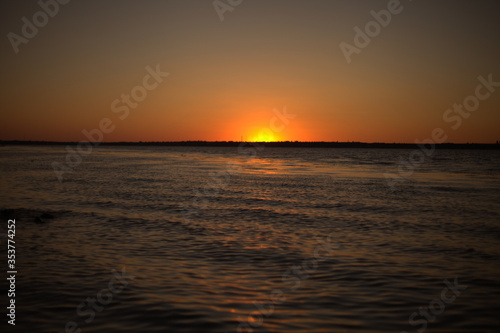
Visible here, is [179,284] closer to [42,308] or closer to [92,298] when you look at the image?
[92,298]

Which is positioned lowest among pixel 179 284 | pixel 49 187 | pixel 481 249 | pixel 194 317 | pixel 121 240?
pixel 194 317

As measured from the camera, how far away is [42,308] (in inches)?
313

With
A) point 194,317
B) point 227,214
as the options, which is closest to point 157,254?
point 194,317

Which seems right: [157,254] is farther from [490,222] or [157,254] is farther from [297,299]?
[490,222]

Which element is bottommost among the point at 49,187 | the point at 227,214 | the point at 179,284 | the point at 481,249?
the point at 179,284

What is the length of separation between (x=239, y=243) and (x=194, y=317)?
6.17 meters

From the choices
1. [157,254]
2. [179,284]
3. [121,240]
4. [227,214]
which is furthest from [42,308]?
[227,214]

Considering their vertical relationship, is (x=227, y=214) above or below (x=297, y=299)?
above

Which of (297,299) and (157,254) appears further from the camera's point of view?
(157,254)

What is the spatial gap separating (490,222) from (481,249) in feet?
20.0

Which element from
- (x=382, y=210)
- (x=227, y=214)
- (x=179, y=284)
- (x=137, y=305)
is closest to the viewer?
(x=137, y=305)

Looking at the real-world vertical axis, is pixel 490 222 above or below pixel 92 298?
above

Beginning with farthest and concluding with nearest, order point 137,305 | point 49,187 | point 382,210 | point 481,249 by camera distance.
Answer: point 49,187, point 382,210, point 481,249, point 137,305

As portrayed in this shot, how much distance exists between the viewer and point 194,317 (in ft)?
24.9
